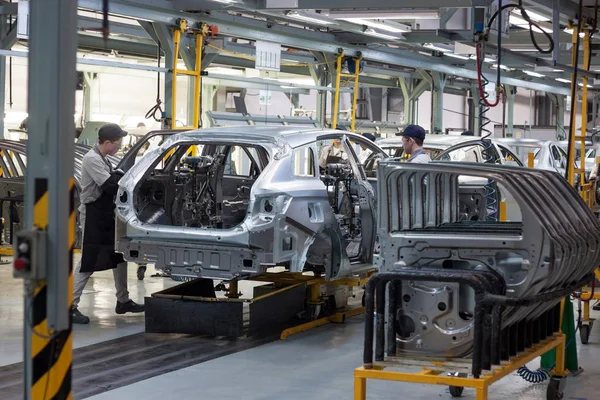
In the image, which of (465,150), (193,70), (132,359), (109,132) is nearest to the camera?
(132,359)

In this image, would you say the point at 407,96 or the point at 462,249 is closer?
the point at 462,249

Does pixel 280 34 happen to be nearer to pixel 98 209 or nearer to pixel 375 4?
pixel 375 4

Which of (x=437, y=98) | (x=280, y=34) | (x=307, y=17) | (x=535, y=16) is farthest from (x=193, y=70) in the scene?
(x=437, y=98)

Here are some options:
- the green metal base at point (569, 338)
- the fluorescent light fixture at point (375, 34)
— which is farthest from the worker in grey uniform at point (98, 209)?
the fluorescent light fixture at point (375, 34)

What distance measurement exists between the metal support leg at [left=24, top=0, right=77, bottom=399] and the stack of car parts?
2.09 metres

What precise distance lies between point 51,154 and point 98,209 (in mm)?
5404

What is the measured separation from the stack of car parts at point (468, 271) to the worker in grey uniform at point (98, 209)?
3.68 m

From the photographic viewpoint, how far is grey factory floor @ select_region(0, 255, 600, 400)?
6.72m

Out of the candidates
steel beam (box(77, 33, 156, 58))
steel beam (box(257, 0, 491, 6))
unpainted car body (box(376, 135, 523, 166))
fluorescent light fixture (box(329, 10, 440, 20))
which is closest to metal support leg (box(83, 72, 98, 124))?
steel beam (box(77, 33, 156, 58))

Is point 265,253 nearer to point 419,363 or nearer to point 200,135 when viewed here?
point 200,135

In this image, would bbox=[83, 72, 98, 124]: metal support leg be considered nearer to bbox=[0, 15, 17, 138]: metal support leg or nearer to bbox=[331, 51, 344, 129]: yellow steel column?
bbox=[331, 51, 344, 129]: yellow steel column

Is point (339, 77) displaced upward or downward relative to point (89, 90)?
downward

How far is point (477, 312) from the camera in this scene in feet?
17.4

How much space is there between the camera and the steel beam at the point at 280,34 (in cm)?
1258
